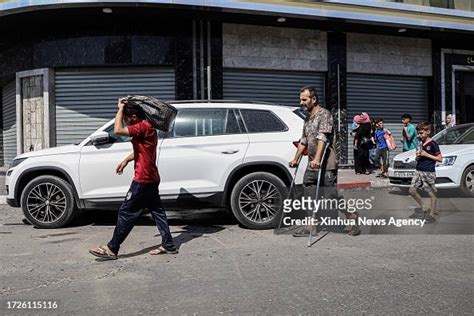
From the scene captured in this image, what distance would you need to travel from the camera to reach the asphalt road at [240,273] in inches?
166

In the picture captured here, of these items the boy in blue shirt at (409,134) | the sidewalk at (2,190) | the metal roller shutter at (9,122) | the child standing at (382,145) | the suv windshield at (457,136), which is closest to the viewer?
the sidewalk at (2,190)

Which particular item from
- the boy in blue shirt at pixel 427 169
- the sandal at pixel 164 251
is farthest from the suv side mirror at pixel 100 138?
the boy in blue shirt at pixel 427 169

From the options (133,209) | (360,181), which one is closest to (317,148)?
(133,209)

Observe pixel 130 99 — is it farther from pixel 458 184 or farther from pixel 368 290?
pixel 458 184

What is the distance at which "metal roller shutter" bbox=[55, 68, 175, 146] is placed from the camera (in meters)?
15.1

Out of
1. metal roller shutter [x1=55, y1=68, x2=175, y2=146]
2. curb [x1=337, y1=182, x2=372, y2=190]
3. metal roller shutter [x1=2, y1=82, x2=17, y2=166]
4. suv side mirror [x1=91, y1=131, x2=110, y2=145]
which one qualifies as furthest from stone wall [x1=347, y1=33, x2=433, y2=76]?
metal roller shutter [x1=2, y1=82, x2=17, y2=166]

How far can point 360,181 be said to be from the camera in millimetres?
12445

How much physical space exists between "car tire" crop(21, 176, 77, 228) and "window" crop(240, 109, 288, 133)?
2837mm

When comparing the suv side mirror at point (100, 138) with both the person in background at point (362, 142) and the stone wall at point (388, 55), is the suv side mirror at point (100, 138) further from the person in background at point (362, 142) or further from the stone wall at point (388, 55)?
the stone wall at point (388, 55)

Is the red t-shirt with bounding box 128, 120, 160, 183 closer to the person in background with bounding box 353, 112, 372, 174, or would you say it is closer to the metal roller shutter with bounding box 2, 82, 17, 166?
the person in background with bounding box 353, 112, 372, 174

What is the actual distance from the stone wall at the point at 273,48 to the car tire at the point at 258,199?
874cm

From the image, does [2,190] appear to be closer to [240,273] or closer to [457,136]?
[240,273]

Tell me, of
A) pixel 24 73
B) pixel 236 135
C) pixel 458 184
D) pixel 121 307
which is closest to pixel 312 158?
pixel 236 135

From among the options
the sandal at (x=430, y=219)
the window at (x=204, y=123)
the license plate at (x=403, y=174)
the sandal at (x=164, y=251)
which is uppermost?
the window at (x=204, y=123)
